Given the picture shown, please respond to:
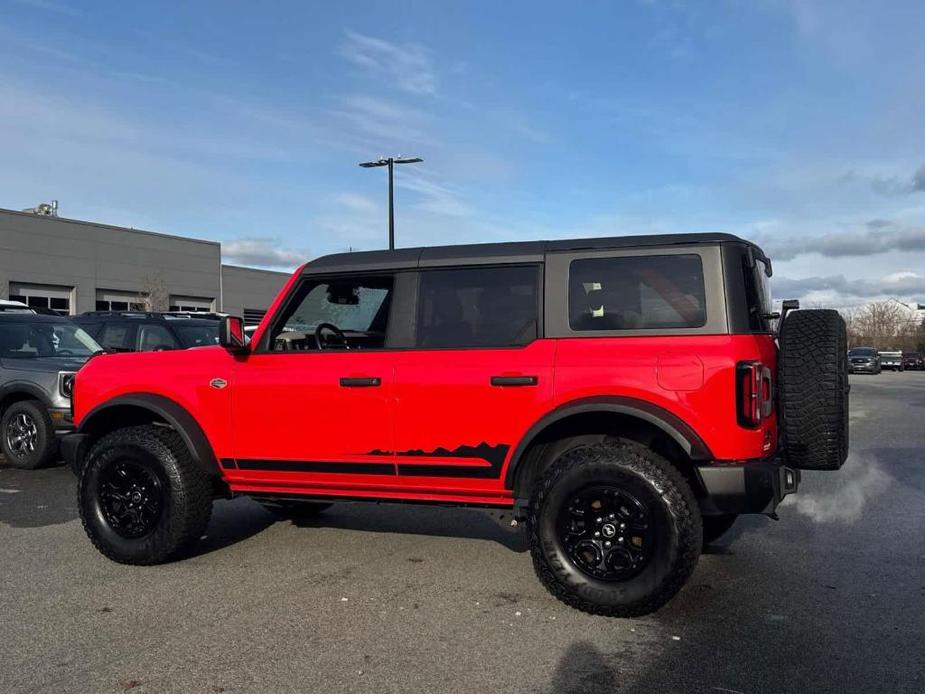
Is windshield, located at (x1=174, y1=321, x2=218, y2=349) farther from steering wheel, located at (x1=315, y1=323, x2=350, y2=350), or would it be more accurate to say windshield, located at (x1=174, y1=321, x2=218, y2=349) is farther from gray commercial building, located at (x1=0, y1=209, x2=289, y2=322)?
gray commercial building, located at (x1=0, y1=209, x2=289, y2=322)

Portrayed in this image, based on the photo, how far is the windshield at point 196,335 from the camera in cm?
1277

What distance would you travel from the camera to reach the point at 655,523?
4.07 metres

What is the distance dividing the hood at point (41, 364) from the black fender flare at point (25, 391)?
171 millimetres

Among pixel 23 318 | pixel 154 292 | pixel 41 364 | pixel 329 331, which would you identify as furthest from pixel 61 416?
pixel 154 292

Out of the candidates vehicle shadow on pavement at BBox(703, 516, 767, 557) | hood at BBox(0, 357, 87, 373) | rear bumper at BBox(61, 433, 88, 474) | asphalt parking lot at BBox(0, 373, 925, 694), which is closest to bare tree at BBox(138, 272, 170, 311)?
hood at BBox(0, 357, 87, 373)

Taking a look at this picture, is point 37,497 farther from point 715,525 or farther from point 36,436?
point 715,525

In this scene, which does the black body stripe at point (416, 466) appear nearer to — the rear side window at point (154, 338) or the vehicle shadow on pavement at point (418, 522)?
the vehicle shadow on pavement at point (418, 522)

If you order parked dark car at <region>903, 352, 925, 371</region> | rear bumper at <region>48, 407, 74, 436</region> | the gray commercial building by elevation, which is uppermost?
the gray commercial building

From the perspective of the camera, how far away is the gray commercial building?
3684 centimetres

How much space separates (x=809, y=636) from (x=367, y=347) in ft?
9.52

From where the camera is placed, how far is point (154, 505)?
204 inches

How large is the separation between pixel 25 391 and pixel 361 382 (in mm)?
6049

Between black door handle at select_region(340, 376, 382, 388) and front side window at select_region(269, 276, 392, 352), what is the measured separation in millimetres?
360

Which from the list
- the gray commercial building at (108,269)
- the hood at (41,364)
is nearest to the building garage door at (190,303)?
the gray commercial building at (108,269)
